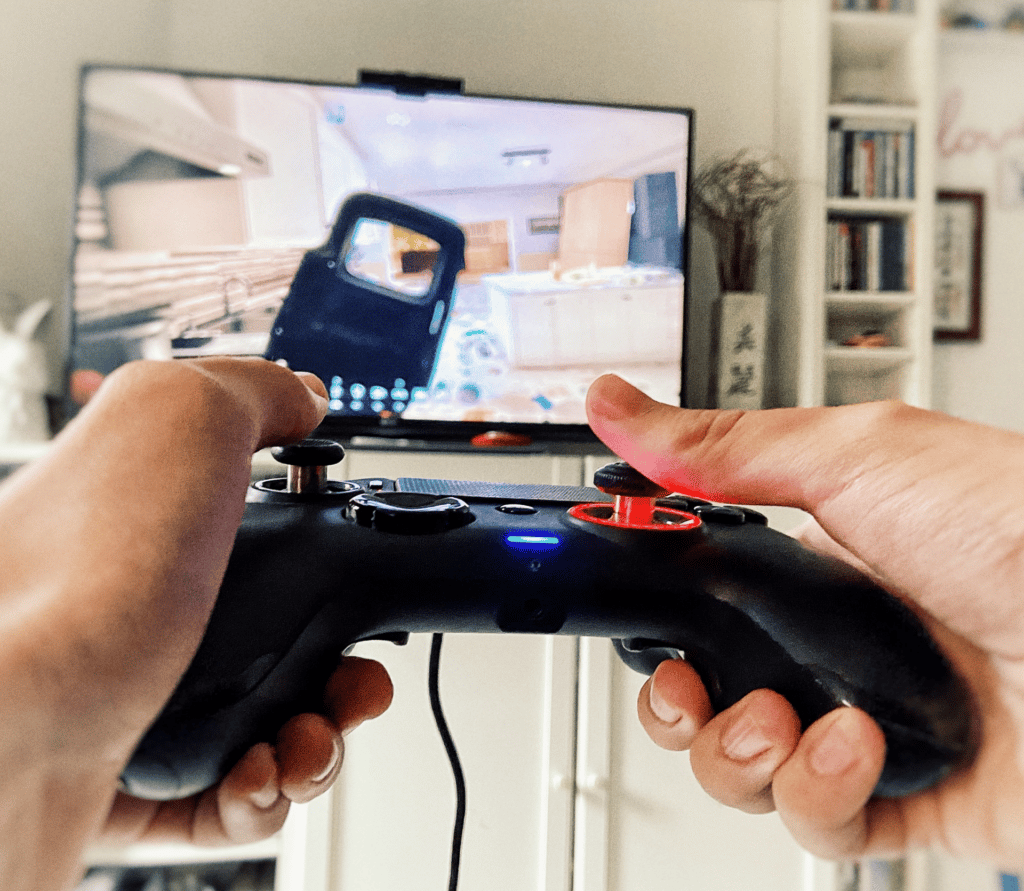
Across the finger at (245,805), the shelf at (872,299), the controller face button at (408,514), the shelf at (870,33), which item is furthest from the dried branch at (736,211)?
the finger at (245,805)

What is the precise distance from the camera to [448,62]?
163 centimetres

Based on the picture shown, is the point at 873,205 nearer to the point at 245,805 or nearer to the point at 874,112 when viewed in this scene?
the point at 874,112

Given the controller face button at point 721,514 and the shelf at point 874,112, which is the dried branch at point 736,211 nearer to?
the shelf at point 874,112

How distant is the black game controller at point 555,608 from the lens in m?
0.31

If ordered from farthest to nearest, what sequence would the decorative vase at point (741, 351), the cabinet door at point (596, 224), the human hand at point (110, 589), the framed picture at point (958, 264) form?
the framed picture at point (958, 264)
the decorative vase at point (741, 351)
the cabinet door at point (596, 224)
the human hand at point (110, 589)

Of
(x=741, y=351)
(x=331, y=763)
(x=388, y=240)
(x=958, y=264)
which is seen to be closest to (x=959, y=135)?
(x=958, y=264)

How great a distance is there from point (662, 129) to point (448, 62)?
0.58 metres

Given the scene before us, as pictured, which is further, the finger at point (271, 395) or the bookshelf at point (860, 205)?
the bookshelf at point (860, 205)

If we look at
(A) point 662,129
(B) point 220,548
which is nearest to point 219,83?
(A) point 662,129

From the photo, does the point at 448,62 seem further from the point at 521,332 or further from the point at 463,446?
the point at 463,446

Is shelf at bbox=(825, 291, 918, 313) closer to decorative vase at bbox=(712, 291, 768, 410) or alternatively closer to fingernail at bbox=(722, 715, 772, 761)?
decorative vase at bbox=(712, 291, 768, 410)

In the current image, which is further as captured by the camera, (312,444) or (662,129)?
(662,129)

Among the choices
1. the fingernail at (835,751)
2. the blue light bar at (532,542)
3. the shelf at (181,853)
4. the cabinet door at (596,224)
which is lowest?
the shelf at (181,853)

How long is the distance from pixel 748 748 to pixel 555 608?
14cm
